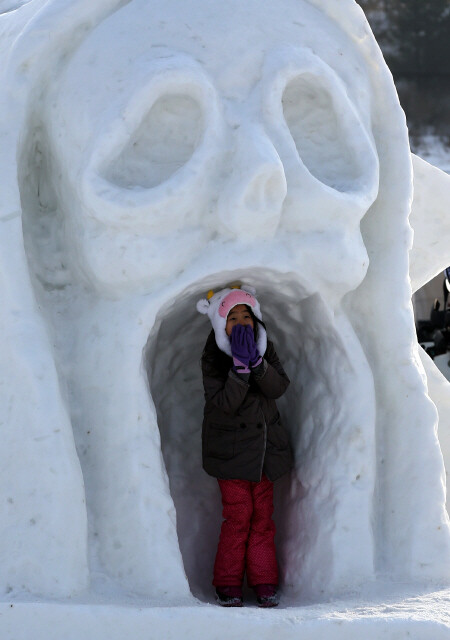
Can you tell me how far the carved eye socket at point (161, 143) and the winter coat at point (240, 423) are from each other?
0.53 metres

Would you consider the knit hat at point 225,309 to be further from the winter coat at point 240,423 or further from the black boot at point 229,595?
the black boot at point 229,595

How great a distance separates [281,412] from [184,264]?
778mm

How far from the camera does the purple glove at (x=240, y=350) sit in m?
2.93

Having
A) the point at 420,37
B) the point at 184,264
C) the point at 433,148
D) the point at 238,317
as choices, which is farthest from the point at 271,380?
the point at 420,37

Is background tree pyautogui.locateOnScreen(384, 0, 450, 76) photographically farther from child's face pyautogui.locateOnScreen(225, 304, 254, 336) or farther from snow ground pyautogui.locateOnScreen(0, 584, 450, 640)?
snow ground pyautogui.locateOnScreen(0, 584, 450, 640)

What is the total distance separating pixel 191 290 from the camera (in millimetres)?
2961

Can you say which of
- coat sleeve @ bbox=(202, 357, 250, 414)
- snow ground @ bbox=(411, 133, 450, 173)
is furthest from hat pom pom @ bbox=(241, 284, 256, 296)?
snow ground @ bbox=(411, 133, 450, 173)

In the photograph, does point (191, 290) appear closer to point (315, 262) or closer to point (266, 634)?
point (315, 262)

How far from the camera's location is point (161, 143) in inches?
114

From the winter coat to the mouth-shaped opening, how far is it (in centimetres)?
14

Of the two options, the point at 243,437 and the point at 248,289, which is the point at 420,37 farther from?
the point at 243,437

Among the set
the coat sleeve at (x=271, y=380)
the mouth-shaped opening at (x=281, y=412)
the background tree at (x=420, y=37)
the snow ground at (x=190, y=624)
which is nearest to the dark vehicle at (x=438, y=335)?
the background tree at (x=420, y=37)

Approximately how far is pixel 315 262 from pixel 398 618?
100 cm

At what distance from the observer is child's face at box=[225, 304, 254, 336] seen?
9.81 feet
